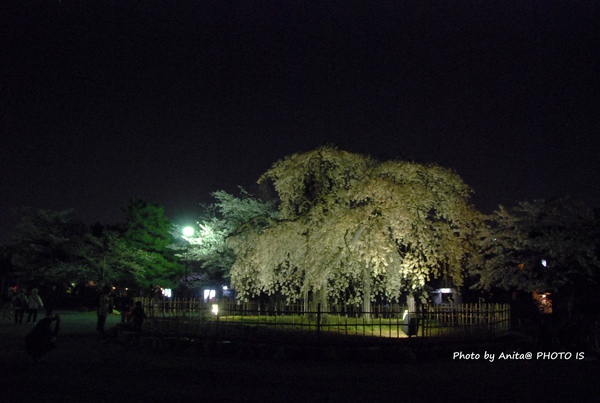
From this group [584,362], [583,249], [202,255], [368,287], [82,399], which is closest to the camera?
[82,399]

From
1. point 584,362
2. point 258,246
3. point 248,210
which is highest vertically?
point 248,210

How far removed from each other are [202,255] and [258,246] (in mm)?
17316

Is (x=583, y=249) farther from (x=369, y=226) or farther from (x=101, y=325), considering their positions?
(x=101, y=325)

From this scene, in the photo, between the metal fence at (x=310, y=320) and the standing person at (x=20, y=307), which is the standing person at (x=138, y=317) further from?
the standing person at (x=20, y=307)

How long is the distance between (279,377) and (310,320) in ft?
19.7

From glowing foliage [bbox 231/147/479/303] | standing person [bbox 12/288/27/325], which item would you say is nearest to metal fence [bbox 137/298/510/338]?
glowing foliage [bbox 231/147/479/303]

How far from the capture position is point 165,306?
66.8 ft

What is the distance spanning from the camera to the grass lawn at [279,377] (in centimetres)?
1108

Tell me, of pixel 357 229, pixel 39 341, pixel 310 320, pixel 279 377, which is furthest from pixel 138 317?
pixel 357 229

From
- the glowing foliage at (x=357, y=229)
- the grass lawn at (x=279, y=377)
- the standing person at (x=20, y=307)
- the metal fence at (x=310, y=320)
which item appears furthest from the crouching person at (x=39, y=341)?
the standing person at (x=20, y=307)

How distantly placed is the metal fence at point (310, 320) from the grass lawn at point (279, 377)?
1.25m

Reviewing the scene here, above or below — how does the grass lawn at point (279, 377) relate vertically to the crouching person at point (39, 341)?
below

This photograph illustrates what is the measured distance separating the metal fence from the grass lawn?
4.09 ft

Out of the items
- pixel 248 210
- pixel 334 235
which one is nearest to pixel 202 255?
pixel 248 210
